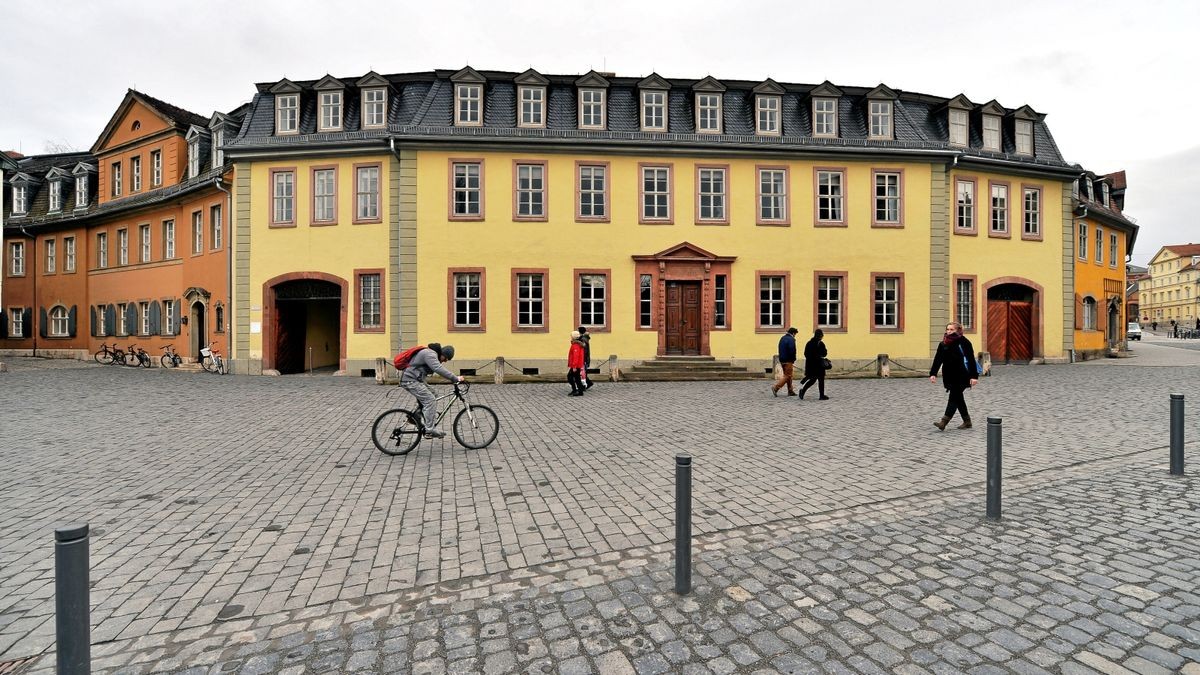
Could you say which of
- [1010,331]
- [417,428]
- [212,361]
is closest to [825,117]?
[1010,331]

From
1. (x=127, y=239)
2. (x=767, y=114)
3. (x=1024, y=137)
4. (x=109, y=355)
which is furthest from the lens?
(x=109, y=355)

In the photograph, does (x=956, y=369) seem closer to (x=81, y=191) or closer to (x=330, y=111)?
(x=330, y=111)

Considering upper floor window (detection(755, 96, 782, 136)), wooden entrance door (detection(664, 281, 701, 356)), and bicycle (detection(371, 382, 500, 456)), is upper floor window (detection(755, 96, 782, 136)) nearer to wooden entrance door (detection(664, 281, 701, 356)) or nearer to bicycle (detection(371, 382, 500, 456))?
wooden entrance door (detection(664, 281, 701, 356))

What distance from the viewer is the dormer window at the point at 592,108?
20.0 metres

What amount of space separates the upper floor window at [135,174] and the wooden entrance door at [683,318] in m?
24.5

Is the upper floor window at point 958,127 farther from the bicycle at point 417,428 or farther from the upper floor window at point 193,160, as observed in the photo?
the upper floor window at point 193,160

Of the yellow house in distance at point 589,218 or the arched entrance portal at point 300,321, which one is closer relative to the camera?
the yellow house in distance at point 589,218

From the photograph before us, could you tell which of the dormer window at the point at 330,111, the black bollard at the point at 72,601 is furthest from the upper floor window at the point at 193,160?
the black bollard at the point at 72,601

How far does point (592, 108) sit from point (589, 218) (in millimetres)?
3956

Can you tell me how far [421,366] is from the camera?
25.7 feet

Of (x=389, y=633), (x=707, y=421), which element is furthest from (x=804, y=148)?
(x=389, y=633)

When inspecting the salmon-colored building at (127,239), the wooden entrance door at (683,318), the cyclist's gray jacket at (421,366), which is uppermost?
the salmon-colored building at (127,239)

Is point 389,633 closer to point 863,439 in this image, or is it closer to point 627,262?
point 863,439

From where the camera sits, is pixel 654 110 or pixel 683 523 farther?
pixel 654 110
